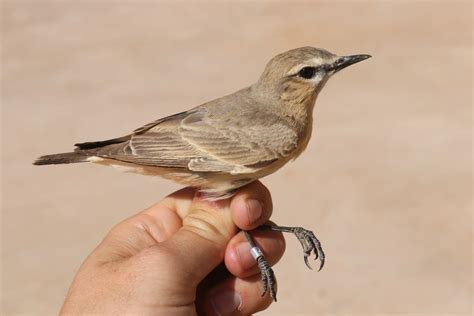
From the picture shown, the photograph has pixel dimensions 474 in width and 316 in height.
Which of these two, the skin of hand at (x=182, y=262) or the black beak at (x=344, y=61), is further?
the black beak at (x=344, y=61)

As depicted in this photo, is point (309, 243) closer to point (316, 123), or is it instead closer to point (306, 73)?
point (306, 73)

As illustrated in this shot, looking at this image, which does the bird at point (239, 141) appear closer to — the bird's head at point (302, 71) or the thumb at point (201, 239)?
the bird's head at point (302, 71)

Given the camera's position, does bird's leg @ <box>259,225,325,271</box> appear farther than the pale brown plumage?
Yes

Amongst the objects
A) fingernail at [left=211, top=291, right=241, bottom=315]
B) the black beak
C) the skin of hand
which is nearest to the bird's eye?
the black beak

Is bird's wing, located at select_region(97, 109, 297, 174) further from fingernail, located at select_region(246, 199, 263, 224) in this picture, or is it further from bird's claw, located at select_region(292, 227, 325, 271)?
bird's claw, located at select_region(292, 227, 325, 271)

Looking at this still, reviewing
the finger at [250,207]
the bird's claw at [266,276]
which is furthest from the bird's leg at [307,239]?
the bird's claw at [266,276]

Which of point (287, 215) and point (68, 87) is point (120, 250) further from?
point (68, 87)

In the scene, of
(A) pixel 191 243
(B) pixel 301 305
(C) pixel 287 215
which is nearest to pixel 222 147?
(A) pixel 191 243
